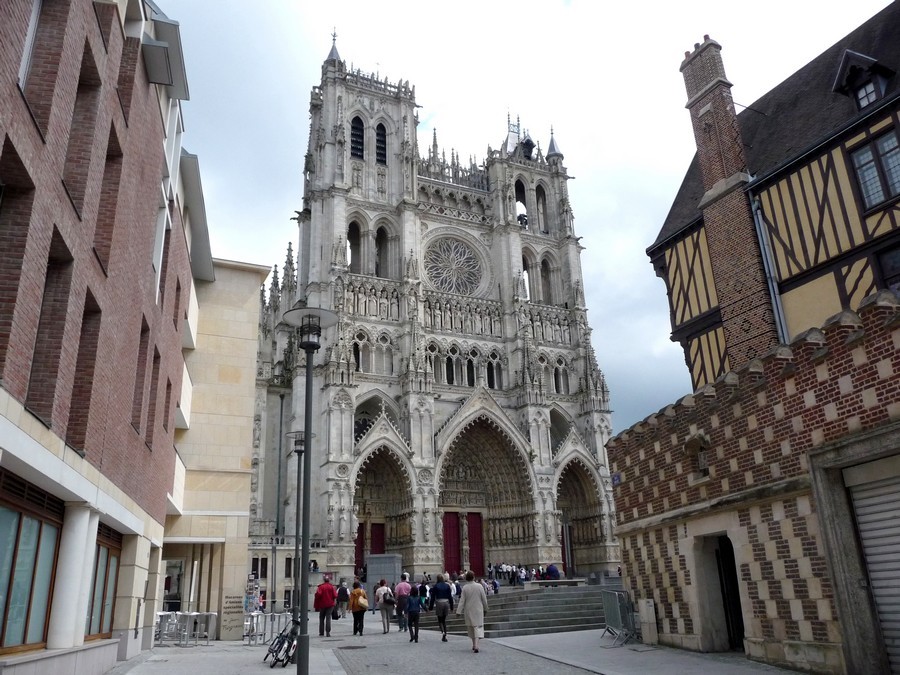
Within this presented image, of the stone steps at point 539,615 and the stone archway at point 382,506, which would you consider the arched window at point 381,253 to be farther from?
the stone steps at point 539,615

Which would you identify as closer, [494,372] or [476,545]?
[476,545]

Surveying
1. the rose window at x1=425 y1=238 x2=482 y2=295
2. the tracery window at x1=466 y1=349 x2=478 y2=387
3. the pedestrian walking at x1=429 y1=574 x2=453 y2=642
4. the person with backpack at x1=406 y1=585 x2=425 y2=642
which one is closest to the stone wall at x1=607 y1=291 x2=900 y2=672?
the pedestrian walking at x1=429 y1=574 x2=453 y2=642

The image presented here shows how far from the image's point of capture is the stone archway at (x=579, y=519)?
37844 mm

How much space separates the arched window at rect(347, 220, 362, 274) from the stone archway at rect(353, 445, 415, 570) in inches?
420

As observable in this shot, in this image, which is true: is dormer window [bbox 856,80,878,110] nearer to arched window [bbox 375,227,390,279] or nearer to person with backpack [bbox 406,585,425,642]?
person with backpack [bbox 406,585,425,642]

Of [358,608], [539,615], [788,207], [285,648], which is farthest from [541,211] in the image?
[285,648]

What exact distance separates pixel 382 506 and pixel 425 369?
700 centimetres

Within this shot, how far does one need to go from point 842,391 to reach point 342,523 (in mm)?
25474

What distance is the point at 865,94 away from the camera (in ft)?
47.0

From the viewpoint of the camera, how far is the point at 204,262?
20422 millimetres

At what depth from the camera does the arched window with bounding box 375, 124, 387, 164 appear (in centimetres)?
4166

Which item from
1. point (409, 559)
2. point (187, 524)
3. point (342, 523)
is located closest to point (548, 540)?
point (409, 559)

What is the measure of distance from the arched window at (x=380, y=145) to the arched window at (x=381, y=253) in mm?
4189

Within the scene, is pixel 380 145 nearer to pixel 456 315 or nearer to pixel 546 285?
pixel 456 315
